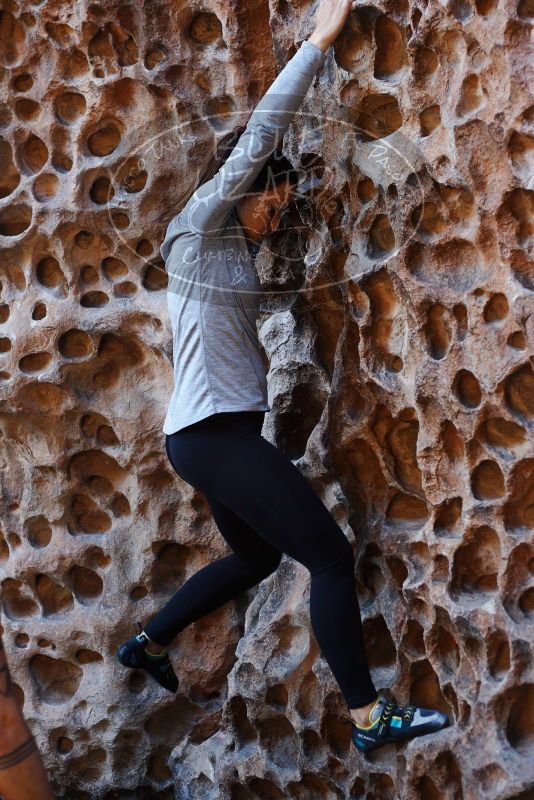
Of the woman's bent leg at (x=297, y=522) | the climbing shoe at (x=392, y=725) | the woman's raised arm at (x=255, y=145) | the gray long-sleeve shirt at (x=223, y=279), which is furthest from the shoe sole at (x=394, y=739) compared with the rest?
the woman's raised arm at (x=255, y=145)

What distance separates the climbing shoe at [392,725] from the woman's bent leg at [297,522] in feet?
0.17

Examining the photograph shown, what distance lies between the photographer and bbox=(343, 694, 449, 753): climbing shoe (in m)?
2.46

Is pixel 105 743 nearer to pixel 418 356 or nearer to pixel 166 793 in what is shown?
pixel 166 793

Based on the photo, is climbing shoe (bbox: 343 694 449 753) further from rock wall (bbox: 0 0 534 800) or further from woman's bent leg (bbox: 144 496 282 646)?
woman's bent leg (bbox: 144 496 282 646)

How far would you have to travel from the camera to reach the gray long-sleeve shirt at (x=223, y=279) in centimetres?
238

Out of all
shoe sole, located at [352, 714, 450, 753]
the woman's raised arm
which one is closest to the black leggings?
shoe sole, located at [352, 714, 450, 753]

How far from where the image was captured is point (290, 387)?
3057 mm

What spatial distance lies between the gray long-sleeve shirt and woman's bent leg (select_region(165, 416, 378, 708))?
0.09 meters

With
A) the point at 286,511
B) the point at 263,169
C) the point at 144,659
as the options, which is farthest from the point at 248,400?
the point at 144,659

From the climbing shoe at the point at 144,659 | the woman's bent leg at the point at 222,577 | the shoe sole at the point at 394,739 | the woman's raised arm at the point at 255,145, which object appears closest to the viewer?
the woman's raised arm at the point at 255,145

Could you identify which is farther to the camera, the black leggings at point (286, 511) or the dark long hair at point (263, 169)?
the dark long hair at point (263, 169)

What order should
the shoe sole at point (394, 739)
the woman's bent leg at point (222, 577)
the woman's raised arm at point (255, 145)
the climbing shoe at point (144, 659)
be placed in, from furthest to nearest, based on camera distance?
the climbing shoe at point (144, 659), the woman's bent leg at point (222, 577), the shoe sole at point (394, 739), the woman's raised arm at point (255, 145)

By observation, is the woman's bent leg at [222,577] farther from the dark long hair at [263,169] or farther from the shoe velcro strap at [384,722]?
the dark long hair at [263,169]

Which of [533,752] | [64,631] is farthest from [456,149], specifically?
[64,631]
